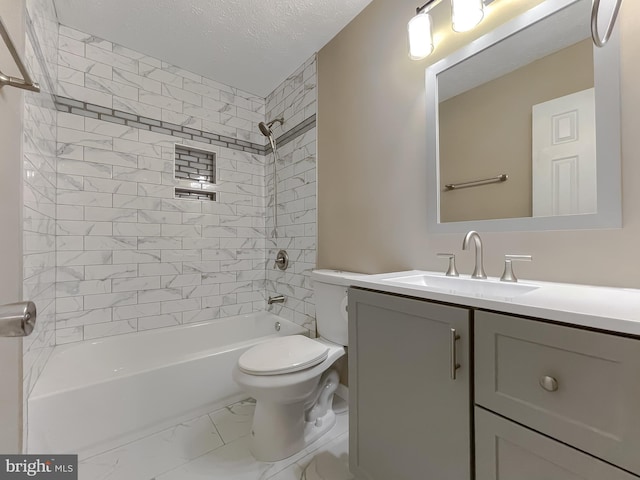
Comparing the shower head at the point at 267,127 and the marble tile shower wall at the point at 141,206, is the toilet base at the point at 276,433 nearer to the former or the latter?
the marble tile shower wall at the point at 141,206

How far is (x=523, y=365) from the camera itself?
60 cm

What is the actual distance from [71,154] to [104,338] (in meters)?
1.26

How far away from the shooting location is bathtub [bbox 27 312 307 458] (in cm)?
125

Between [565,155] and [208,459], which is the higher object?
[565,155]

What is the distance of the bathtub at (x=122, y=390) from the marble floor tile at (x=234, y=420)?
0.19 feet

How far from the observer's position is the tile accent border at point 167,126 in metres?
1.77

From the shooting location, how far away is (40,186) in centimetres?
137

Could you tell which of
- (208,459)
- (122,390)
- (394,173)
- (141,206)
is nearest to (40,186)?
(141,206)

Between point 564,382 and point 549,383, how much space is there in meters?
0.03

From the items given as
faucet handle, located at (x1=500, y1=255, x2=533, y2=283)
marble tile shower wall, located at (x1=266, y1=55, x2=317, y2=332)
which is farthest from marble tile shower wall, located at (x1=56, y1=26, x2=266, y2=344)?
faucet handle, located at (x1=500, y1=255, x2=533, y2=283)

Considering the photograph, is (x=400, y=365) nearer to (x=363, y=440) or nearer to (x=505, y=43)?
(x=363, y=440)

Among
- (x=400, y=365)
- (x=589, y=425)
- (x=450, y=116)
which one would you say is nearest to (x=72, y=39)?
(x=450, y=116)

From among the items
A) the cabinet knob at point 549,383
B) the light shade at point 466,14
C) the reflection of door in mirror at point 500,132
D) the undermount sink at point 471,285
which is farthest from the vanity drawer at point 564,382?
the light shade at point 466,14

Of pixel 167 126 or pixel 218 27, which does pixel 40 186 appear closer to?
pixel 167 126
